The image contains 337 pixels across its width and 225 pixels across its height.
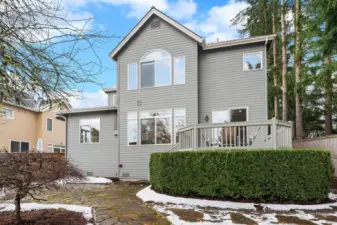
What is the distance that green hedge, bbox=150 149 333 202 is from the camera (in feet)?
21.7

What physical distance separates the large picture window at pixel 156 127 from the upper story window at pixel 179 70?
1344mm

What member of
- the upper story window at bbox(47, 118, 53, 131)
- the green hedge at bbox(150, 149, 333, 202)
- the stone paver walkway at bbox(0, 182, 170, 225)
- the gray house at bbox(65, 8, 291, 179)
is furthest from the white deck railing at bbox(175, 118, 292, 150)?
the upper story window at bbox(47, 118, 53, 131)

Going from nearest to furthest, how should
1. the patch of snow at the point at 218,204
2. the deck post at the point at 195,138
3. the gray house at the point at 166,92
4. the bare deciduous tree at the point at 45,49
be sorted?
the bare deciduous tree at the point at 45,49, the patch of snow at the point at 218,204, the deck post at the point at 195,138, the gray house at the point at 166,92

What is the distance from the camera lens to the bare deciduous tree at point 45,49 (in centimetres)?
314

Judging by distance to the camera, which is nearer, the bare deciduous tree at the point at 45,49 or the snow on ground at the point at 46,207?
the bare deciduous tree at the point at 45,49

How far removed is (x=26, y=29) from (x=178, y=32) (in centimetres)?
894

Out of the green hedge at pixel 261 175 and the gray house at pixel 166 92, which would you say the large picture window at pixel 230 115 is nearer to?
the gray house at pixel 166 92

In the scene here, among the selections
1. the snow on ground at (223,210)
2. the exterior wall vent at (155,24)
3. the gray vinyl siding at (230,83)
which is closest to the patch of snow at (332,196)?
the snow on ground at (223,210)

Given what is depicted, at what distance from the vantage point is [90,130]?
13.2 metres

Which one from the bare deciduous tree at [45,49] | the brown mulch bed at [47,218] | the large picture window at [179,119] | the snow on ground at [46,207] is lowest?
the snow on ground at [46,207]

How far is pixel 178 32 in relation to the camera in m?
11.5

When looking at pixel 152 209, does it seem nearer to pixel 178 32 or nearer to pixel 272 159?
pixel 272 159

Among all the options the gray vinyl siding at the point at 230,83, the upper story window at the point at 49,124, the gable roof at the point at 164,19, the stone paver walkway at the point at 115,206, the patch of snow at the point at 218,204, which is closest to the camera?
the stone paver walkway at the point at 115,206

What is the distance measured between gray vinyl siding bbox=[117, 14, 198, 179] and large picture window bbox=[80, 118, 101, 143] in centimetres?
155
